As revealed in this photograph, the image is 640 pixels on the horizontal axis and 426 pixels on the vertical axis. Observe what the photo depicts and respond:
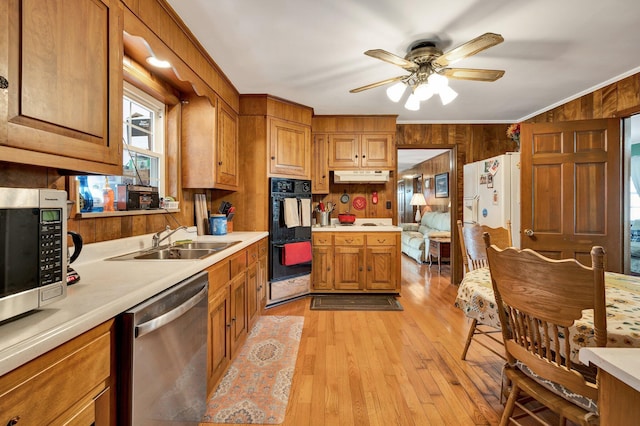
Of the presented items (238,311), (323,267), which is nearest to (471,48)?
(238,311)

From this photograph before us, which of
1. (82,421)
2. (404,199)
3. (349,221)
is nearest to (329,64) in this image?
(349,221)

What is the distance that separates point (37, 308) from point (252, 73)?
2.49 meters

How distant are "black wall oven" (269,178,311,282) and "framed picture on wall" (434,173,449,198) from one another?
4254mm

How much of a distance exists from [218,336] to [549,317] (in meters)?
1.70

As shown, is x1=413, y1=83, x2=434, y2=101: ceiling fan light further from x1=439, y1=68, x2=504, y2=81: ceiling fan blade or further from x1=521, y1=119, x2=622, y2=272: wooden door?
x1=521, y1=119, x2=622, y2=272: wooden door

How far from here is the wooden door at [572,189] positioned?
2.75m

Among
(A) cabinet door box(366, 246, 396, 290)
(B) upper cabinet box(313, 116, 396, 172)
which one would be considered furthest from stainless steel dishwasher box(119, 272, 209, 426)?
(B) upper cabinet box(313, 116, 396, 172)

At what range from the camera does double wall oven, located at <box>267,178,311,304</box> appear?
328cm

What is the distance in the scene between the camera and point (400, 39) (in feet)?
7.04

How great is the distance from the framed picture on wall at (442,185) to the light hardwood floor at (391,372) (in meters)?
4.01

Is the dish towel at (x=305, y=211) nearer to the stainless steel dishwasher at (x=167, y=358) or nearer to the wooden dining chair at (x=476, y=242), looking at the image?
the wooden dining chair at (x=476, y=242)

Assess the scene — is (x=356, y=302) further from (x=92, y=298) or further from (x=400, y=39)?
(x=92, y=298)

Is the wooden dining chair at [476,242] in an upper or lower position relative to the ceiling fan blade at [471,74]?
lower

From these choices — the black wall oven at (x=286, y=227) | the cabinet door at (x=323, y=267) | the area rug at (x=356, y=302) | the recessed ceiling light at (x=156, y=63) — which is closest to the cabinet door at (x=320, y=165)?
the black wall oven at (x=286, y=227)
